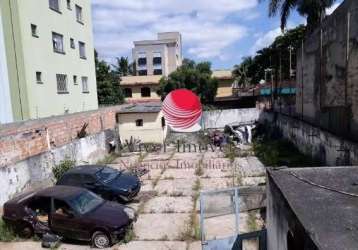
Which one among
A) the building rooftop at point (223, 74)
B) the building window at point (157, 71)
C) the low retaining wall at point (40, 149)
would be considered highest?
the building window at point (157, 71)

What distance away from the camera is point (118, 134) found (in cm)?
2373

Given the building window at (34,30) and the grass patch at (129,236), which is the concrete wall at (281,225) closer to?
the grass patch at (129,236)

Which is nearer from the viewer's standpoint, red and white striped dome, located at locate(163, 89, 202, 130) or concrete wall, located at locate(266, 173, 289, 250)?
concrete wall, located at locate(266, 173, 289, 250)

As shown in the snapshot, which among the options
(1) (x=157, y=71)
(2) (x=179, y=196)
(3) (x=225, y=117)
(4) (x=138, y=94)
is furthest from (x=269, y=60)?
(2) (x=179, y=196)

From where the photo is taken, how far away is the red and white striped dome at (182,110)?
9.80 meters

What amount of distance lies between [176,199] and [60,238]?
14.5ft

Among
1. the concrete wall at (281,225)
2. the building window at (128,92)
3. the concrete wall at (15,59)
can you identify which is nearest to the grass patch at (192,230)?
the concrete wall at (281,225)

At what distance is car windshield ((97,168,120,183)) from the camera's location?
12117mm

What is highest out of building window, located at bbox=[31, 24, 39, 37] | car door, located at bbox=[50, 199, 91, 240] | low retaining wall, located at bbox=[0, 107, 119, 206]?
building window, located at bbox=[31, 24, 39, 37]

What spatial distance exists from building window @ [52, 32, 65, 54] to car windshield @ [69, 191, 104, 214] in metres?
15.3

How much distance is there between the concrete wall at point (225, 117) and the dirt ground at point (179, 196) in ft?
28.7

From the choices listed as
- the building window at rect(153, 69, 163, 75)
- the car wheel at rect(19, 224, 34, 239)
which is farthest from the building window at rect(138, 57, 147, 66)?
the car wheel at rect(19, 224, 34, 239)

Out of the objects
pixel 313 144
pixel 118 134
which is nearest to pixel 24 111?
pixel 118 134

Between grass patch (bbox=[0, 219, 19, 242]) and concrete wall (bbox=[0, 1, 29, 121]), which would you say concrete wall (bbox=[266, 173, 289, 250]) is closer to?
grass patch (bbox=[0, 219, 19, 242])
